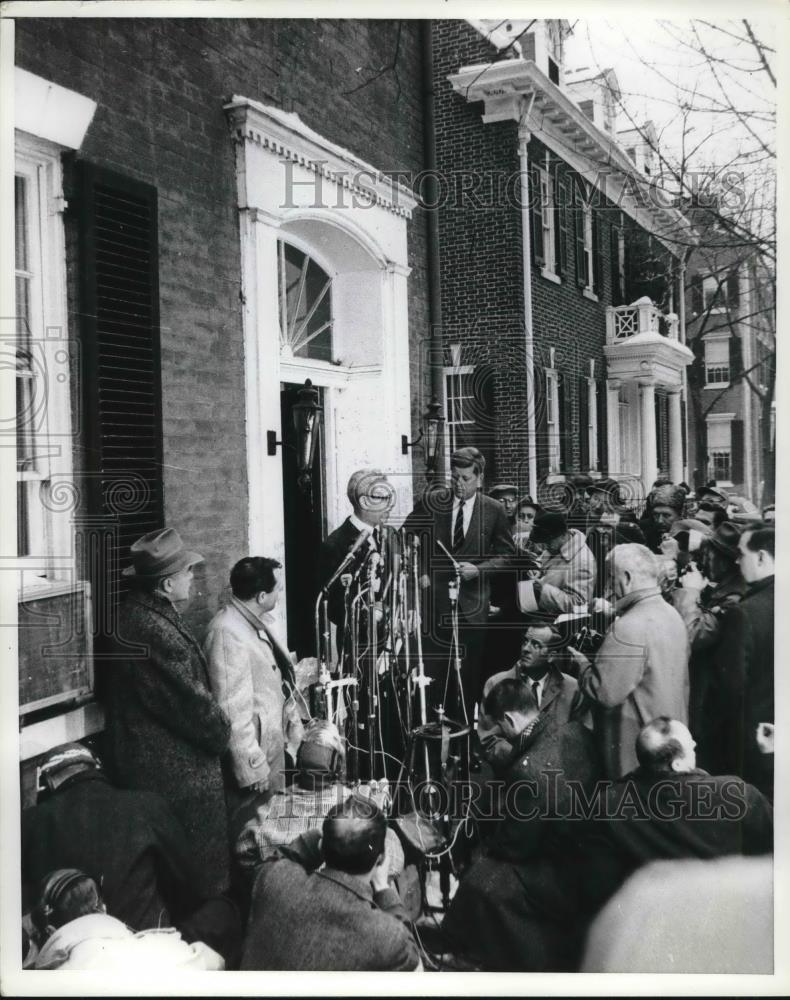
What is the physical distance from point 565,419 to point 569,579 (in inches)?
28.2

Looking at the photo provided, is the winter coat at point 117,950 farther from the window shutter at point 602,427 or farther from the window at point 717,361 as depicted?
the window at point 717,361

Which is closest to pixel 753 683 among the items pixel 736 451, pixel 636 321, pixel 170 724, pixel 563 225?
pixel 736 451

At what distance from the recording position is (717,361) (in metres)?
4.01

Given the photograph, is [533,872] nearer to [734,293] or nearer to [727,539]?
[727,539]

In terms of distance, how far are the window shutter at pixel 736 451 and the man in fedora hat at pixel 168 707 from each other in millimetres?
2372

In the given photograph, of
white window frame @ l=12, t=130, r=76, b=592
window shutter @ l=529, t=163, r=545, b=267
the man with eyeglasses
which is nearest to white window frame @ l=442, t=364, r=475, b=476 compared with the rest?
window shutter @ l=529, t=163, r=545, b=267

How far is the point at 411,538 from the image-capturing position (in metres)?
4.03

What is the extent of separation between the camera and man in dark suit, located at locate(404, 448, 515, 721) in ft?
13.0

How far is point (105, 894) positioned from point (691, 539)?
9.59 feet

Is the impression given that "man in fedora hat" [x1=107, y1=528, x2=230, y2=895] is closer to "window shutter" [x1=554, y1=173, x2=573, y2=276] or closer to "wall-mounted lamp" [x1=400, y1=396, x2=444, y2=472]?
"wall-mounted lamp" [x1=400, y1=396, x2=444, y2=472]

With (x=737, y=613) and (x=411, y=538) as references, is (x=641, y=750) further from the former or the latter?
(x=411, y=538)

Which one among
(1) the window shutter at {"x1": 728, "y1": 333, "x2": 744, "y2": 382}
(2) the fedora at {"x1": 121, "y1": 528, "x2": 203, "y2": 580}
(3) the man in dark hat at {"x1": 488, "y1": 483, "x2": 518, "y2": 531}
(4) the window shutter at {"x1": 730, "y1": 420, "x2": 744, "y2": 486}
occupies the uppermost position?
(1) the window shutter at {"x1": 728, "y1": 333, "x2": 744, "y2": 382}

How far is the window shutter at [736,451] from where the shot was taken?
3.91 metres

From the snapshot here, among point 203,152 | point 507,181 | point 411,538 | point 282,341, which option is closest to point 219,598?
point 411,538
